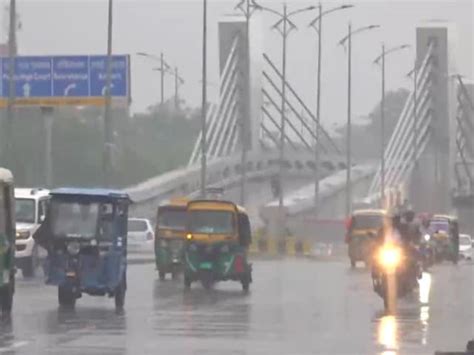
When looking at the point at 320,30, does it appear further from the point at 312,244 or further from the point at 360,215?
the point at 360,215

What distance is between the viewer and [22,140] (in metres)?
102

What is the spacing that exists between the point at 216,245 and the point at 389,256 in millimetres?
4895

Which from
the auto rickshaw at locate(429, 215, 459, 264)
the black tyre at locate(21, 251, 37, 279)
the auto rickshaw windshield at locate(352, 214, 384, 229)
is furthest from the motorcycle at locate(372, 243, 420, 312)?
the auto rickshaw at locate(429, 215, 459, 264)

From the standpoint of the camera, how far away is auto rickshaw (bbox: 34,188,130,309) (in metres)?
28.8

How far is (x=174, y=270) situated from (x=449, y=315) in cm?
1384

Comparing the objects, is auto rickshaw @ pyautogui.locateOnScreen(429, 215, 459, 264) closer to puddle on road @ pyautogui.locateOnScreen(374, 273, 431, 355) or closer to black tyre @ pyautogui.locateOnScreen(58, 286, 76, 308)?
puddle on road @ pyautogui.locateOnScreen(374, 273, 431, 355)

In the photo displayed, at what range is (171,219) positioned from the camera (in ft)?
141

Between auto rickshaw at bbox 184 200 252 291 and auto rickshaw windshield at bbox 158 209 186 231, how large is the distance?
4.66m

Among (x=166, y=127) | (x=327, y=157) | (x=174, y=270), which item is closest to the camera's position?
(x=174, y=270)

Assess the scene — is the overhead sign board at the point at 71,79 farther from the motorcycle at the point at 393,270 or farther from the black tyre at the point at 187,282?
the motorcycle at the point at 393,270

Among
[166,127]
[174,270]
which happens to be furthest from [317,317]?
[166,127]

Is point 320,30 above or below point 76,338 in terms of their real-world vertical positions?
above

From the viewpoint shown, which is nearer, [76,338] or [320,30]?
[76,338]

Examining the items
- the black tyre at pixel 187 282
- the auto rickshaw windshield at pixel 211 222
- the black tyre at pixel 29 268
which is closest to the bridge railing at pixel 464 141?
the black tyre at pixel 29 268
